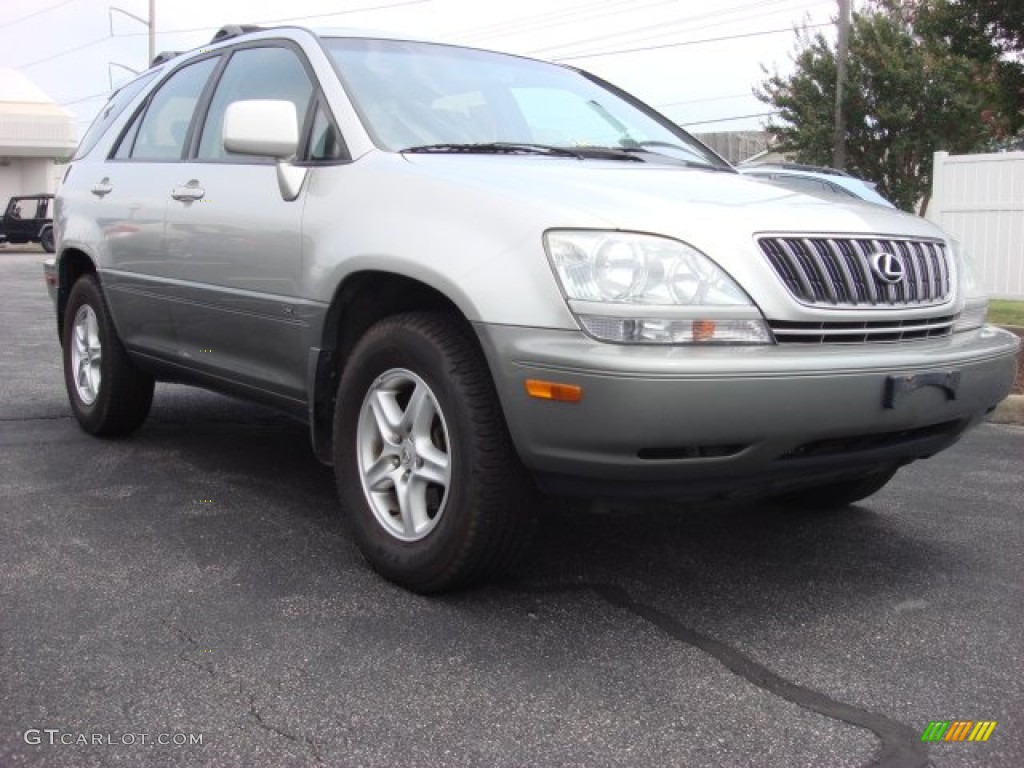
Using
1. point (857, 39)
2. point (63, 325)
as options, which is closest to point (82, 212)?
point (63, 325)

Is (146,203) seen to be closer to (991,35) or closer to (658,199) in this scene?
(658,199)

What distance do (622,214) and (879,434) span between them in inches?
39.2

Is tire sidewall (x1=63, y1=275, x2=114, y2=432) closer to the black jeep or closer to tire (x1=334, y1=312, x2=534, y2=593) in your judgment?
tire (x1=334, y1=312, x2=534, y2=593)

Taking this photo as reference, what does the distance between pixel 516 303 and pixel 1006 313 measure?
9.83 metres

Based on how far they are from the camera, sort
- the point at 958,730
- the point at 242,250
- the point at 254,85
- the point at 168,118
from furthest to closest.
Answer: the point at 168,118 → the point at 254,85 → the point at 242,250 → the point at 958,730

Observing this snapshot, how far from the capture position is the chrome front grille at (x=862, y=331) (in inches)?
113

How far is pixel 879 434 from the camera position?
9.98 ft

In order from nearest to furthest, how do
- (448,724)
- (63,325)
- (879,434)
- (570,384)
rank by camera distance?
(448,724) → (570,384) → (879,434) → (63,325)

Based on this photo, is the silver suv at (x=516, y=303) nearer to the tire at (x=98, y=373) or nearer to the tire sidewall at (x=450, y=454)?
the tire sidewall at (x=450, y=454)

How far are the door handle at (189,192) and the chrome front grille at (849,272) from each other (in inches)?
94.3

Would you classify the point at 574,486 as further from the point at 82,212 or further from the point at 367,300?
the point at 82,212

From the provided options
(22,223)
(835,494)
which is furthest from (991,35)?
(22,223)

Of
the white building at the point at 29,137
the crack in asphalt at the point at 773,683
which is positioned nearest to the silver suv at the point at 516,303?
the crack in asphalt at the point at 773,683

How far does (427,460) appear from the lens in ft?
10.6
